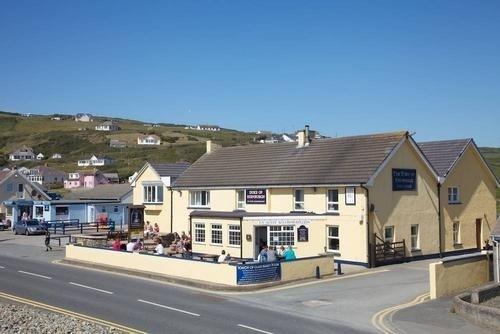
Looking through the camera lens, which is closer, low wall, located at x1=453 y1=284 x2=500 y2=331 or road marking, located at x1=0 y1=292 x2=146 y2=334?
road marking, located at x1=0 y1=292 x2=146 y2=334

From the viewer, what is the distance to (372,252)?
3064 cm

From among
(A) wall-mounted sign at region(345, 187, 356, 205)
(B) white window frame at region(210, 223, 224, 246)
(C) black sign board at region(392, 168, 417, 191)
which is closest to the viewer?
(A) wall-mounted sign at region(345, 187, 356, 205)

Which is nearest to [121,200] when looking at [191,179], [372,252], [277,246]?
[191,179]

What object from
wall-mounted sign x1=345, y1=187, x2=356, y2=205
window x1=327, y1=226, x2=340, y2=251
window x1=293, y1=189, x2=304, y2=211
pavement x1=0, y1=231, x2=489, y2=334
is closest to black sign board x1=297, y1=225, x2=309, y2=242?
window x1=327, y1=226, x2=340, y2=251

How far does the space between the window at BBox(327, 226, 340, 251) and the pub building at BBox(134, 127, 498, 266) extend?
0.06m

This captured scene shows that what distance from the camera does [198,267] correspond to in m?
26.1

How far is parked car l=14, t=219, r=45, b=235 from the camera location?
53.7 metres

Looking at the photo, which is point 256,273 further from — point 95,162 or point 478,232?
point 95,162

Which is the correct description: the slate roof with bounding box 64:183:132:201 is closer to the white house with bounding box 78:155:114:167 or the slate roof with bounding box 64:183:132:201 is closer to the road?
the road

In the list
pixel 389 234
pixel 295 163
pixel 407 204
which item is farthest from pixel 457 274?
pixel 295 163

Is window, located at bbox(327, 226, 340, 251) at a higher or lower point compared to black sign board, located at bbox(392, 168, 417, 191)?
lower

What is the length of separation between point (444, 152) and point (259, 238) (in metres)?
14.4

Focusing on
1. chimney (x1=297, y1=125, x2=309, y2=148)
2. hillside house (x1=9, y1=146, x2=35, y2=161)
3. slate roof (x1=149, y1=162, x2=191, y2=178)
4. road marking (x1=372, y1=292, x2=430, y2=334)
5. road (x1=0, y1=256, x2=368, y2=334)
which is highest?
hillside house (x1=9, y1=146, x2=35, y2=161)

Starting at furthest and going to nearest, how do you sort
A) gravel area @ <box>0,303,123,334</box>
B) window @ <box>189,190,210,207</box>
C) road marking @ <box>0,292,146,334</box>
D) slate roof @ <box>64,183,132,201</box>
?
1. slate roof @ <box>64,183,132,201</box>
2. window @ <box>189,190,210,207</box>
3. road marking @ <box>0,292,146,334</box>
4. gravel area @ <box>0,303,123,334</box>
